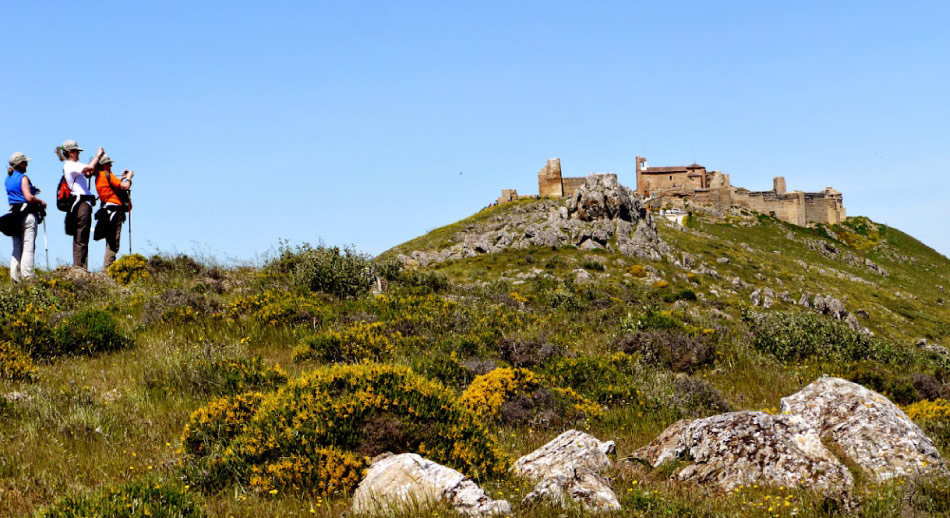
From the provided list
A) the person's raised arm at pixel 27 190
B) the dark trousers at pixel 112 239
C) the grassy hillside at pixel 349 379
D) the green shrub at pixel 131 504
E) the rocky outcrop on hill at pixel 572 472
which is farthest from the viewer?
the dark trousers at pixel 112 239

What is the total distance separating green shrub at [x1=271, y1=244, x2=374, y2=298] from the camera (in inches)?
625

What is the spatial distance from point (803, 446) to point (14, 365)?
30.1ft

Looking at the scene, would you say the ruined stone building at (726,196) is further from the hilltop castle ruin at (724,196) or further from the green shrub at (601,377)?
the green shrub at (601,377)

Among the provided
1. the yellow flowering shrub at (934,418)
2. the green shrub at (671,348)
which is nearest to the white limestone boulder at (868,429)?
the yellow flowering shrub at (934,418)

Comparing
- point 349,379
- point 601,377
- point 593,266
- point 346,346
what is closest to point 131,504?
point 349,379

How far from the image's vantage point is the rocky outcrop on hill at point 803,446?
6.06m

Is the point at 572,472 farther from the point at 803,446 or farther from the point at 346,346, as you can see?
the point at 346,346

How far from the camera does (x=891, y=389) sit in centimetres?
1115

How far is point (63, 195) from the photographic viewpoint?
1562 cm

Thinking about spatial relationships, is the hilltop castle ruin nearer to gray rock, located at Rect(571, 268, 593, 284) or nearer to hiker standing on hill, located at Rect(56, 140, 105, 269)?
gray rock, located at Rect(571, 268, 593, 284)

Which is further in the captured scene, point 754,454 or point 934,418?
point 934,418

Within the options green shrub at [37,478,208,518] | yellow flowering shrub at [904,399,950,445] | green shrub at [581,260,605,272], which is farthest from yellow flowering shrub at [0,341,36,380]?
green shrub at [581,260,605,272]

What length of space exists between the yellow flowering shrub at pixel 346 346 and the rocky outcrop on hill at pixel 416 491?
494 cm

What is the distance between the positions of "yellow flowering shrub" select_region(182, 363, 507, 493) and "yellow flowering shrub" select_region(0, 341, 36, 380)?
352cm
